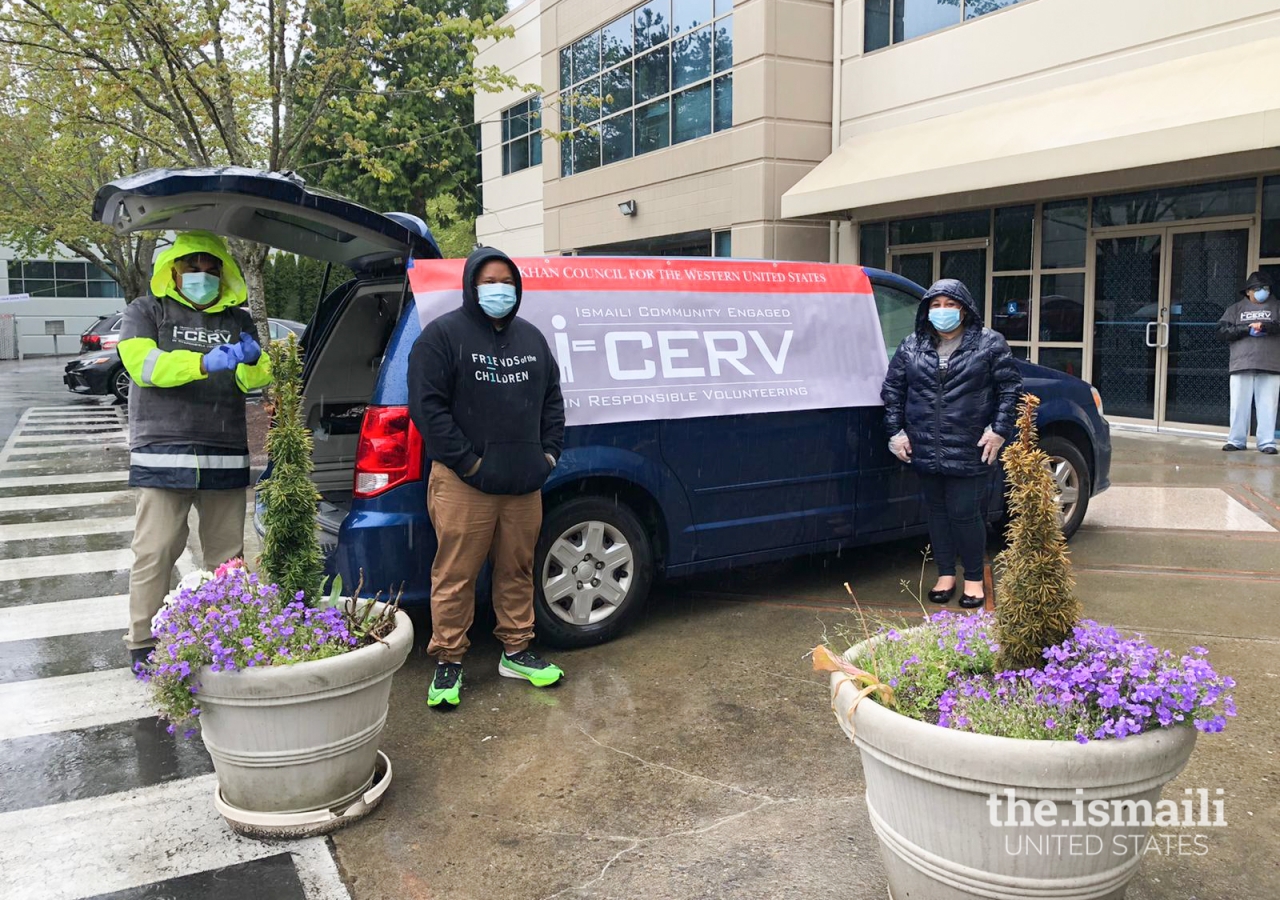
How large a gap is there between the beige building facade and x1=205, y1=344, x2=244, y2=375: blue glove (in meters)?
8.92

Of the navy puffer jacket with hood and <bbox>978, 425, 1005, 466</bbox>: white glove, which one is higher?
the navy puffer jacket with hood

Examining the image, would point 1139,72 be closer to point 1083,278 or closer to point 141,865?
point 1083,278

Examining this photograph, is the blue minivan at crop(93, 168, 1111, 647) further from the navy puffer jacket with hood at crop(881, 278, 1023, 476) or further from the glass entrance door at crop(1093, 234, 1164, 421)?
the glass entrance door at crop(1093, 234, 1164, 421)

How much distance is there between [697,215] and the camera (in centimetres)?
1689

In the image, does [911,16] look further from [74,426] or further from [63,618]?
[74,426]

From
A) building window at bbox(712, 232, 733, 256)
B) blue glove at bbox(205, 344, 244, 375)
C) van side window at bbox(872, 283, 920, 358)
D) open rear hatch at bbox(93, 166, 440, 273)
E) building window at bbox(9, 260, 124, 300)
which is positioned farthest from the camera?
building window at bbox(9, 260, 124, 300)

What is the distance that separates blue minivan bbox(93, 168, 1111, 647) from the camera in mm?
4223

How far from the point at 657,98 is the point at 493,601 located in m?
15.2

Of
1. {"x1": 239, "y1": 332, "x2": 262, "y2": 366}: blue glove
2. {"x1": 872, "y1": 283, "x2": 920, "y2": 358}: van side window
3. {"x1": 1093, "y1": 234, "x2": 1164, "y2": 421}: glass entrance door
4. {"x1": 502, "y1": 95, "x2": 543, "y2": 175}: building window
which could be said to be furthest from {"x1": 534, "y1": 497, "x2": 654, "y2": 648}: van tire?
{"x1": 502, "y1": 95, "x2": 543, "y2": 175}: building window

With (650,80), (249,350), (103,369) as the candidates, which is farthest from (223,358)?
(103,369)

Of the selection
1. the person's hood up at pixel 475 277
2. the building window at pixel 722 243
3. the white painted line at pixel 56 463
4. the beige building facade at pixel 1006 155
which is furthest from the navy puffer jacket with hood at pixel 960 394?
the building window at pixel 722 243

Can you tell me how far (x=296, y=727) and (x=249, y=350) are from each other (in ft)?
6.16

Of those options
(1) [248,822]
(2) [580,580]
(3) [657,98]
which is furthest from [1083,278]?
(1) [248,822]

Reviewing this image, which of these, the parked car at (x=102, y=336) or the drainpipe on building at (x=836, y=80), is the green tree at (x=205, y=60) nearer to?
the drainpipe on building at (x=836, y=80)
